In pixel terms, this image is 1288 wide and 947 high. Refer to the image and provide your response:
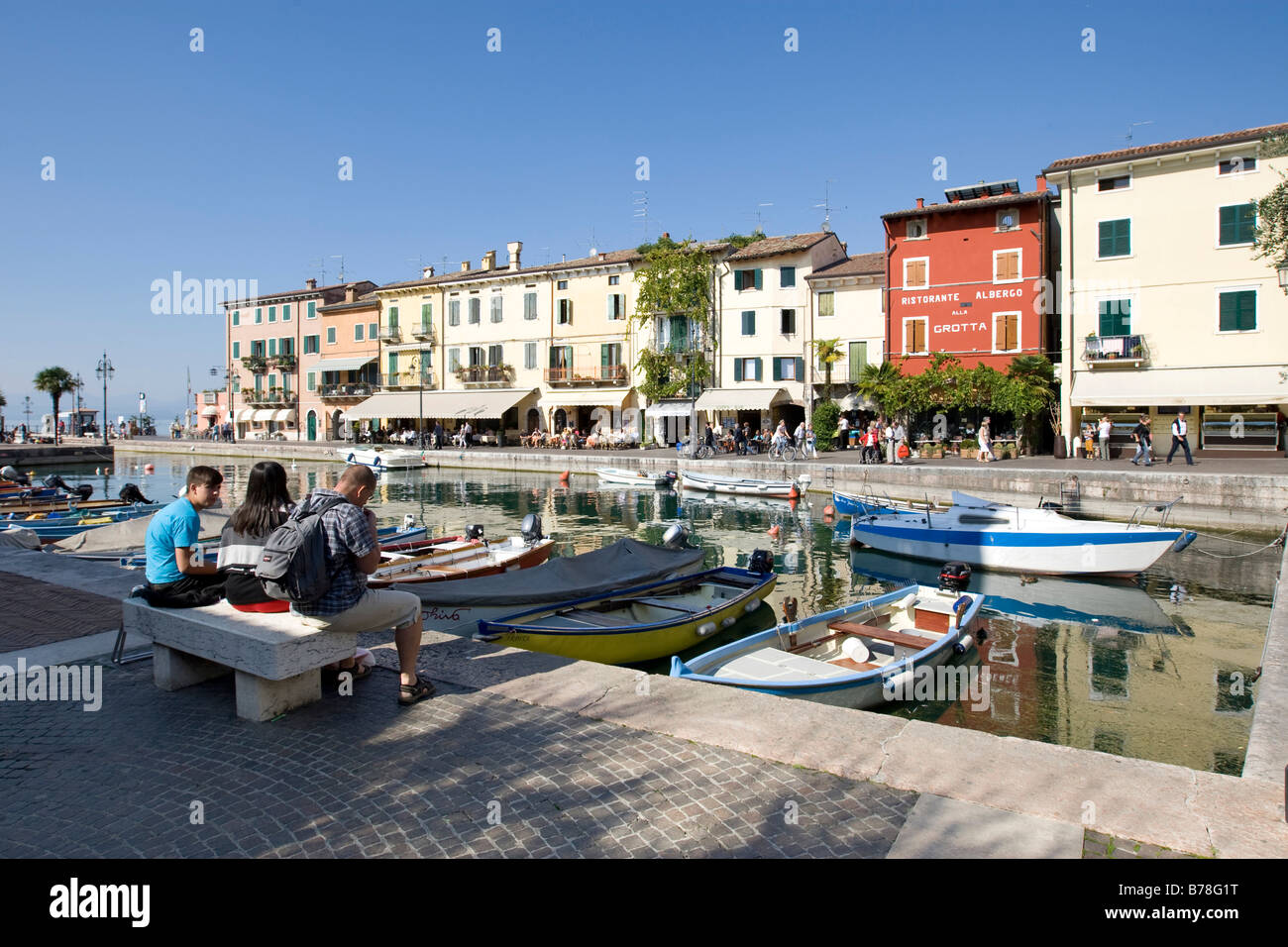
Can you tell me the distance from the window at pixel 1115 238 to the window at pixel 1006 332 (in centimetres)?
451

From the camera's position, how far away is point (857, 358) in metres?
42.4

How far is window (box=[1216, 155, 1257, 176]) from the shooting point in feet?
101

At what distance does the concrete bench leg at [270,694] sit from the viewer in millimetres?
5035

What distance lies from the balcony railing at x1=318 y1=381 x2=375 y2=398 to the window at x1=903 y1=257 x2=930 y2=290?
128ft

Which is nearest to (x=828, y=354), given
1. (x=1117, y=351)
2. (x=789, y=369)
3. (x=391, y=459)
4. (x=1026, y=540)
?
(x=789, y=369)

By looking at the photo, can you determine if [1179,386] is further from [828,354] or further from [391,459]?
[391,459]

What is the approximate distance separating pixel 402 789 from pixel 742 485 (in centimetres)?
2919

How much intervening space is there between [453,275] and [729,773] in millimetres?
58390

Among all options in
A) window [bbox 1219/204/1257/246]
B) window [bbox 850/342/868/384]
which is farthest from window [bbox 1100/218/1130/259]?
window [bbox 850/342/868/384]

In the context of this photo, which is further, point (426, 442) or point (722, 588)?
point (426, 442)

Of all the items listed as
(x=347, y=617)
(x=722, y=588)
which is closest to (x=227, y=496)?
(x=722, y=588)

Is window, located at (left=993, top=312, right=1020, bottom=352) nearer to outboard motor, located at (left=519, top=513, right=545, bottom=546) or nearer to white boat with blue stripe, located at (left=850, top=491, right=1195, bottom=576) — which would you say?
white boat with blue stripe, located at (left=850, top=491, right=1195, bottom=576)

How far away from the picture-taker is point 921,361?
39000 mm
